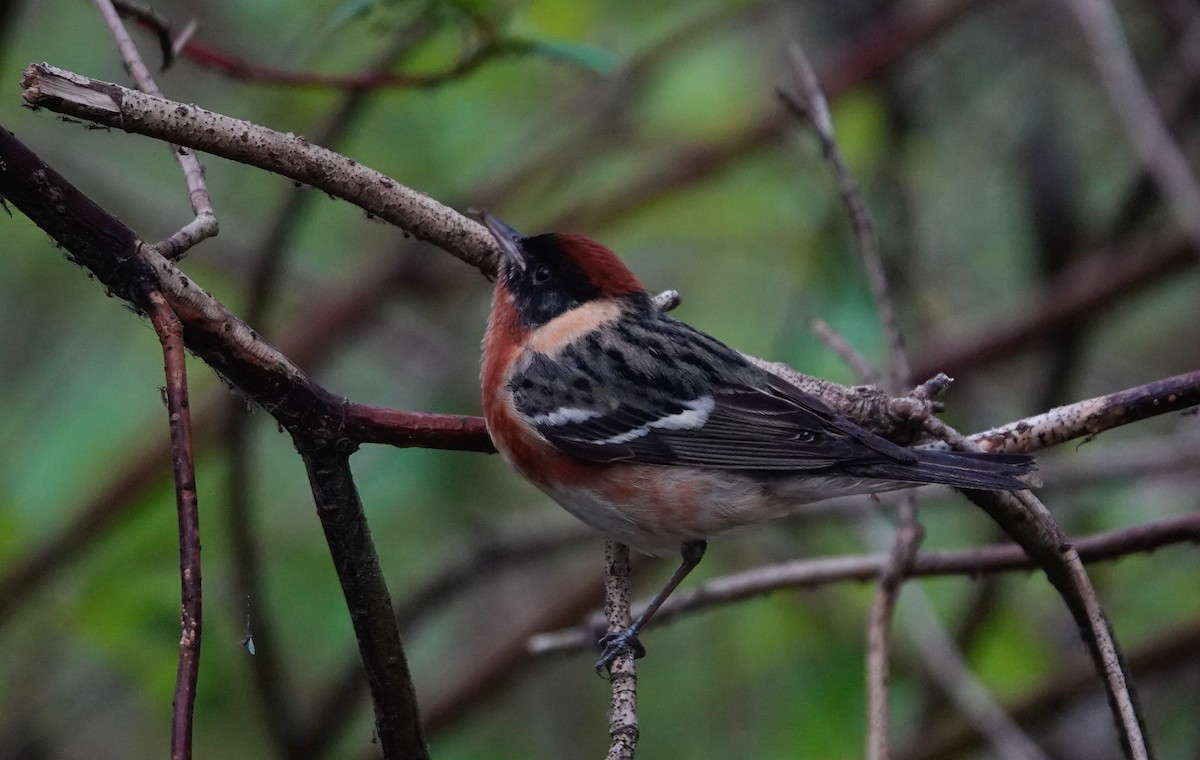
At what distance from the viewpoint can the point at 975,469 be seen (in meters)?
2.65

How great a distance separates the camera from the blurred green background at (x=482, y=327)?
4883 mm

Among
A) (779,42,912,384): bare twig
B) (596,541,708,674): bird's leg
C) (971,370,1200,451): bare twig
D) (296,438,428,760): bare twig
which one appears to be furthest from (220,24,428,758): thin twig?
(971,370,1200,451): bare twig

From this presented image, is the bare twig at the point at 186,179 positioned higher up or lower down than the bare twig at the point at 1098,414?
higher up

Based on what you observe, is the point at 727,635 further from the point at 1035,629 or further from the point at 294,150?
the point at 294,150

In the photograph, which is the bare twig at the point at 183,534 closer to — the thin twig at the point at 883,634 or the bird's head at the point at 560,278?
the thin twig at the point at 883,634

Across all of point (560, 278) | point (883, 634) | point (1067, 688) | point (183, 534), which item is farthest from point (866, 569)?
point (183, 534)

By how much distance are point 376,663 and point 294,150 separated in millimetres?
1069

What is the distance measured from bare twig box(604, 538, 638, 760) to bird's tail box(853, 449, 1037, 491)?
0.78 m

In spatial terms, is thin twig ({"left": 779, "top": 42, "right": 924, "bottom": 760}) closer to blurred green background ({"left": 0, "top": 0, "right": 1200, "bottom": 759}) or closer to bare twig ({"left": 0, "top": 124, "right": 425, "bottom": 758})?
A: bare twig ({"left": 0, "top": 124, "right": 425, "bottom": 758})

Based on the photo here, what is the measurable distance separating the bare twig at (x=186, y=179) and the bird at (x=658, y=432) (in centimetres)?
101

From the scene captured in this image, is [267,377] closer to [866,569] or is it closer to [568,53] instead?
[568,53]

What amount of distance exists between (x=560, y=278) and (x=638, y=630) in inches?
50.4

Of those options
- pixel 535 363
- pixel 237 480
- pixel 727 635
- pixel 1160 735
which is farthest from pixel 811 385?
pixel 1160 735

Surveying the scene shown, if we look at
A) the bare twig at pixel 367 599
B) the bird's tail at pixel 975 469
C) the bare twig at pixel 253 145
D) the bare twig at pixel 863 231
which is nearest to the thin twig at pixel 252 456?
the bare twig at pixel 253 145
